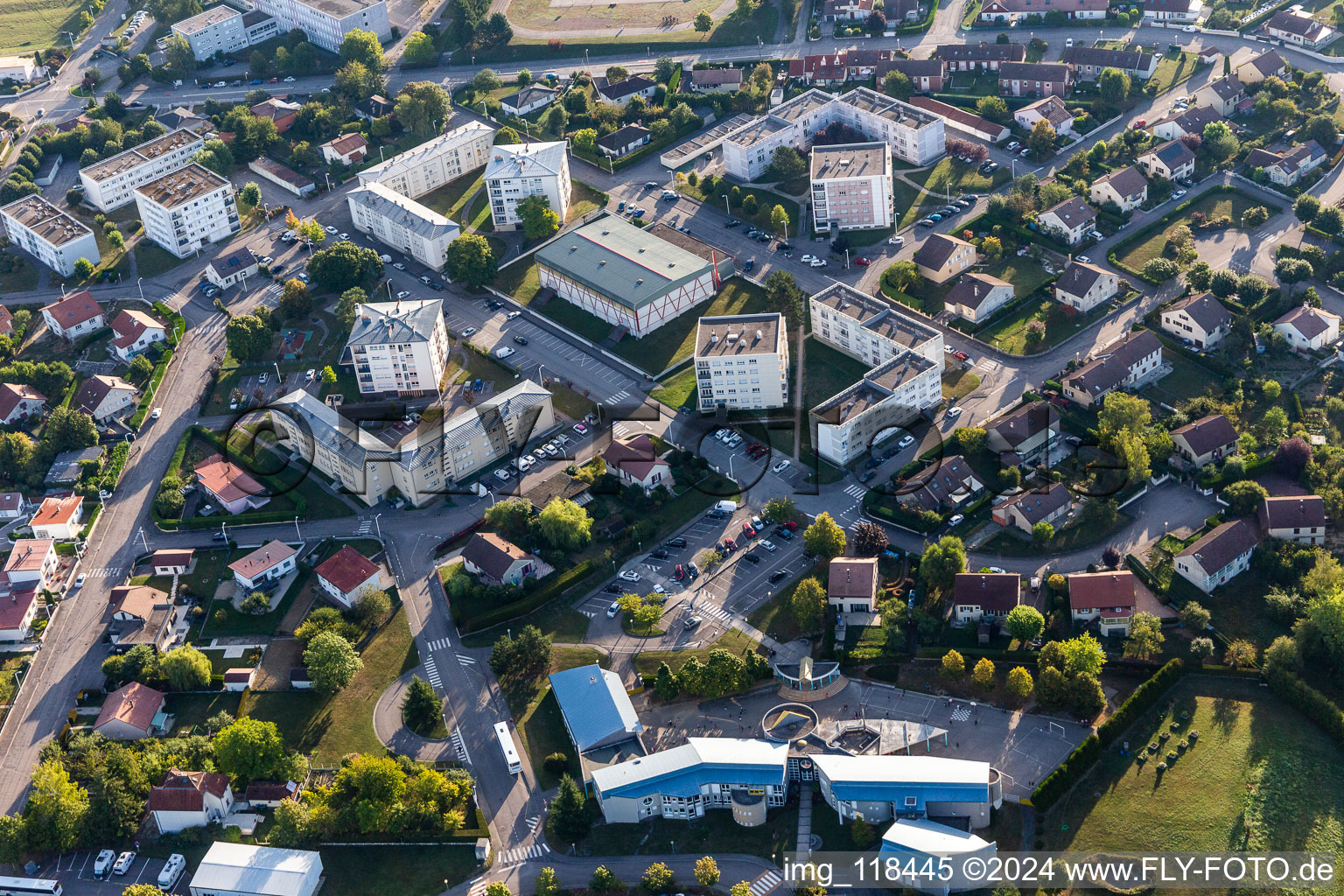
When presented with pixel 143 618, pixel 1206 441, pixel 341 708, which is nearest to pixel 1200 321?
pixel 1206 441

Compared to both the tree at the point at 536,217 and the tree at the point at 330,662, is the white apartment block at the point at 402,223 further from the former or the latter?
the tree at the point at 330,662

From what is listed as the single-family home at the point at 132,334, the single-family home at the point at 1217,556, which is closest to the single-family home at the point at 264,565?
the single-family home at the point at 132,334

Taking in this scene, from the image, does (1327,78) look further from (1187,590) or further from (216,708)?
(216,708)

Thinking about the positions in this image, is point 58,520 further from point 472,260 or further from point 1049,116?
point 1049,116

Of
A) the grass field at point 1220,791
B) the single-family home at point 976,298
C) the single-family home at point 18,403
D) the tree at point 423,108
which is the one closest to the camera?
the grass field at point 1220,791

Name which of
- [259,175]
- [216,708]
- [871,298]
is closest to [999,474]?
[871,298]

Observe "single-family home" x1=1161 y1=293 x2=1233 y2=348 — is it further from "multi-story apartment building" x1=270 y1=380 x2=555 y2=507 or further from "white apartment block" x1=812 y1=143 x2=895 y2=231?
"multi-story apartment building" x1=270 y1=380 x2=555 y2=507

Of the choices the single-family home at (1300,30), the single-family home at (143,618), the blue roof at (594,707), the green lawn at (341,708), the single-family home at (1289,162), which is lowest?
the green lawn at (341,708)

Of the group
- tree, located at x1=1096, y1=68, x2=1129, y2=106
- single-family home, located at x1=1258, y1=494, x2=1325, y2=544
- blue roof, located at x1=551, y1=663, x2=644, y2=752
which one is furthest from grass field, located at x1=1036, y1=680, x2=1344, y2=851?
tree, located at x1=1096, y1=68, x2=1129, y2=106
